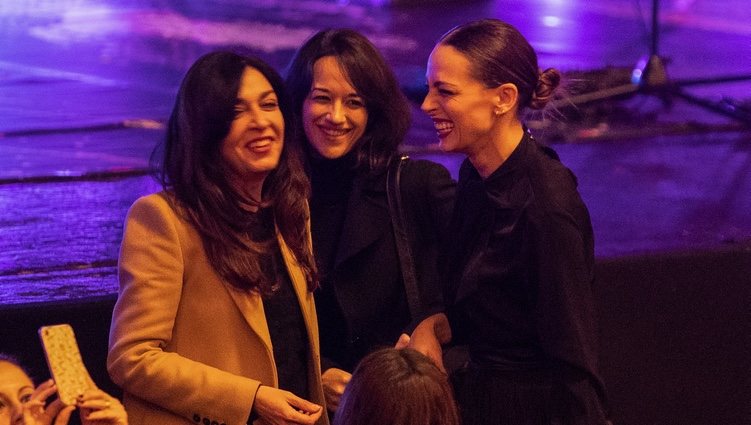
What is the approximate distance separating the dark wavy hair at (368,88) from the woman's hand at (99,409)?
106 centimetres

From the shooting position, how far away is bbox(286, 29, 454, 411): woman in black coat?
2.65 meters

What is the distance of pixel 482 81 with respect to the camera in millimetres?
2299

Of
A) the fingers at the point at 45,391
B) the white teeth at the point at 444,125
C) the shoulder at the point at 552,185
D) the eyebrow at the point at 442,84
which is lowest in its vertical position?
the fingers at the point at 45,391

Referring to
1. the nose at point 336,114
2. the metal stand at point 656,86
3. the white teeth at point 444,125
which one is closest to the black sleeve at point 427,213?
the nose at point 336,114

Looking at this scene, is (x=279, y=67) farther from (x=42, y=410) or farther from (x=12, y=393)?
(x=42, y=410)

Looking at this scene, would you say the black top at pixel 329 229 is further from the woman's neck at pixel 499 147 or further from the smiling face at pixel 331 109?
the woman's neck at pixel 499 147

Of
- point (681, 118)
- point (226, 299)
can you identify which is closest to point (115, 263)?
point (226, 299)

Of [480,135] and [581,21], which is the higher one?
[480,135]

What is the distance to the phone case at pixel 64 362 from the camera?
1.75 metres

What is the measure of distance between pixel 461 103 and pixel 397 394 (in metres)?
0.72

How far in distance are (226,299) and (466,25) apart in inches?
31.5

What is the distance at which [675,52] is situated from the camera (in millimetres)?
6617

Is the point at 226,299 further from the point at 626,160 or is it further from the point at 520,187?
the point at 626,160

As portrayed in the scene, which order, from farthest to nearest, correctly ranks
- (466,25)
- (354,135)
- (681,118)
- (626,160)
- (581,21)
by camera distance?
(581,21) → (681,118) → (626,160) → (354,135) → (466,25)
